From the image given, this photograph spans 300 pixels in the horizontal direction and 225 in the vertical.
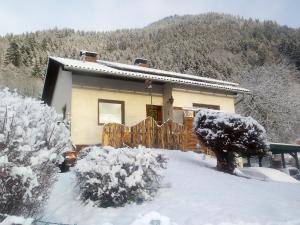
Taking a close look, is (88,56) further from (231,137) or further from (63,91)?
(231,137)

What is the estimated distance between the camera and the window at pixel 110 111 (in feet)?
59.8

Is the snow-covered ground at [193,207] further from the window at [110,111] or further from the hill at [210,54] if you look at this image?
the hill at [210,54]

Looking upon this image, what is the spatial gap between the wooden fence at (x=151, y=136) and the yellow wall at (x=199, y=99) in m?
2.86

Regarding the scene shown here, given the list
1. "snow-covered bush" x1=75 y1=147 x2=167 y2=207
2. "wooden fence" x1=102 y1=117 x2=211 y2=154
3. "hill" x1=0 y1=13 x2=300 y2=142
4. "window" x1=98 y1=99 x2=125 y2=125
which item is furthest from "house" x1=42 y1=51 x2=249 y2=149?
"hill" x1=0 y1=13 x2=300 y2=142

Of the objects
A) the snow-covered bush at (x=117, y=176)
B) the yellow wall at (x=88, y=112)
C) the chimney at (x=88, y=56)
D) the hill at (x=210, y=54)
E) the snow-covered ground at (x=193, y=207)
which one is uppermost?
the hill at (x=210, y=54)

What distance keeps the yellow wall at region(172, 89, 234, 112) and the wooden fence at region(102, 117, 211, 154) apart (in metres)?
2.86

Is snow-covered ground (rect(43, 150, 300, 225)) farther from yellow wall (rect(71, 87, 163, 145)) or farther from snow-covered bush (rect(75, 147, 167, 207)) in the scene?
yellow wall (rect(71, 87, 163, 145))

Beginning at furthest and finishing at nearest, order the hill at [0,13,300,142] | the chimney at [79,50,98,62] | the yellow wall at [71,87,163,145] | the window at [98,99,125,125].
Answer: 1. the hill at [0,13,300,142]
2. the chimney at [79,50,98,62]
3. the window at [98,99,125,125]
4. the yellow wall at [71,87,163,145]

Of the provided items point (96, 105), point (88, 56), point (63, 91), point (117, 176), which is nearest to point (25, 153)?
point (117, 176)

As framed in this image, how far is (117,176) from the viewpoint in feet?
27.5

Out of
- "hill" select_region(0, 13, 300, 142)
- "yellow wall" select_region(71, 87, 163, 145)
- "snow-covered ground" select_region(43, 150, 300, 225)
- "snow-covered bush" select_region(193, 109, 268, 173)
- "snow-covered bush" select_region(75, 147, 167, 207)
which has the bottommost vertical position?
"snow-covered ground" select_region(43, 150, 300, 225)

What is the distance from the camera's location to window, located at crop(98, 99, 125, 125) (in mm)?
18234

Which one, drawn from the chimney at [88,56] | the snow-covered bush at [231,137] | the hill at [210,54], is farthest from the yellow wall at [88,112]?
the hill at [210,54]

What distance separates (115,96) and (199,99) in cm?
512
